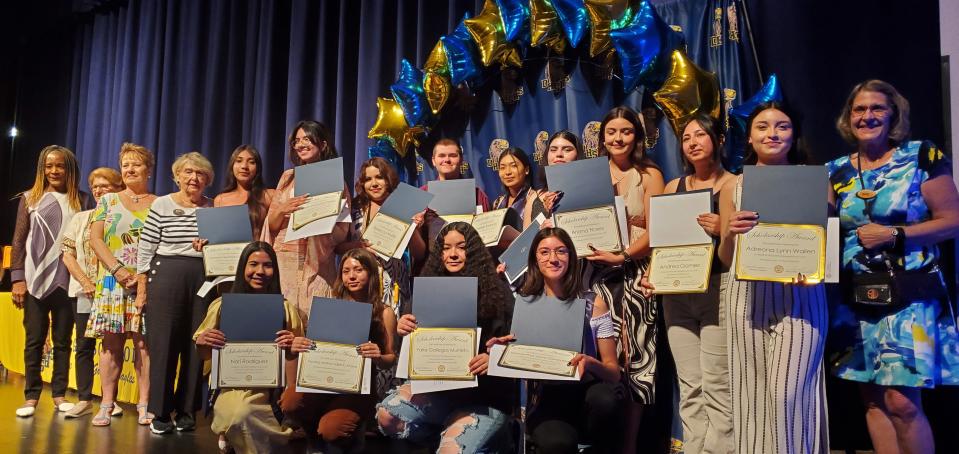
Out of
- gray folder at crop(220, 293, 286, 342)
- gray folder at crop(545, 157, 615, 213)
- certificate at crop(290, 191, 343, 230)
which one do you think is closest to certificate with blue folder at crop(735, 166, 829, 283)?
gray folder at crop(545, 157, 615, 213)

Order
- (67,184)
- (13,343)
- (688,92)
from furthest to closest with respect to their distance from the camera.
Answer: (13,343)
(67,184)
(688,92)

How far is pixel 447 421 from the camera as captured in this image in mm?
2902

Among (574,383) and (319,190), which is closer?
(574,383)

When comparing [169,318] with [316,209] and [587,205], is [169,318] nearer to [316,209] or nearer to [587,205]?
[316,209]

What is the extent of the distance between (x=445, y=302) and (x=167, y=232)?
80.7 inches

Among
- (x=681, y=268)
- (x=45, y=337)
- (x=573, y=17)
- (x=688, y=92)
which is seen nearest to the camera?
(x=681, y=268)

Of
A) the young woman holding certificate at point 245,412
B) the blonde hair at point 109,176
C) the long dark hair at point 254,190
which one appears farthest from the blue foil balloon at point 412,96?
the blonde hair at point 109,176

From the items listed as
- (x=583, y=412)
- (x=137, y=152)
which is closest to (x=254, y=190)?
(x=137, y=152)

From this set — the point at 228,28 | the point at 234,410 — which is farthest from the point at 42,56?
the point at 234,410

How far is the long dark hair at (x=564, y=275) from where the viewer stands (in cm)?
286

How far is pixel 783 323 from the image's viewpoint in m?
2.52

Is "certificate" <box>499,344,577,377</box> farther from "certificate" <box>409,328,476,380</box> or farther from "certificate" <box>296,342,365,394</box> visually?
"certificate" <box>296,342,365,394</box>

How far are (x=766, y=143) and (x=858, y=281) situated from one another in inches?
24.1

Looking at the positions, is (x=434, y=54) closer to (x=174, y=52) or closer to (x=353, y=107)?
(x=353, y=107)
